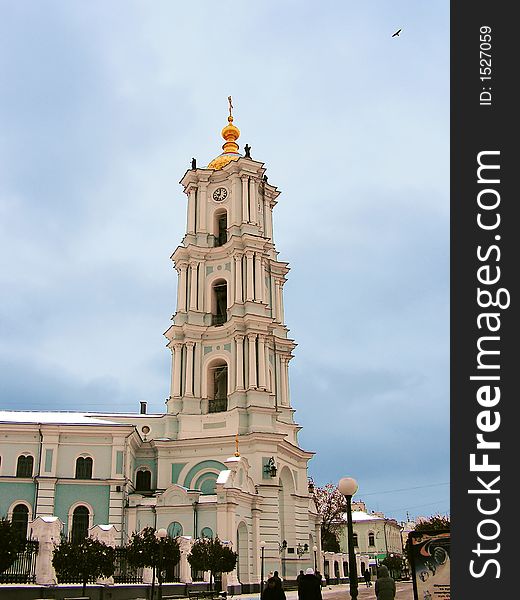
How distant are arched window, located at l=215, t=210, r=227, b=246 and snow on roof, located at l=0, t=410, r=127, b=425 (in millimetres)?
15331

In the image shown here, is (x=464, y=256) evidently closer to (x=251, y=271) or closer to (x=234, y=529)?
(x=234, y=529)

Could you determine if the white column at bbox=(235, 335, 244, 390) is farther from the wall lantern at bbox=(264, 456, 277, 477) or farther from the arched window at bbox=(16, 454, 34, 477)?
the arched window at bbox=(16, 454, 34, 477)

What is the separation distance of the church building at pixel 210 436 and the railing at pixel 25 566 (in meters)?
13.2

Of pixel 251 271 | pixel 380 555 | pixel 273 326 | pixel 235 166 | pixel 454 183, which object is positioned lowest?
pixel 380 555

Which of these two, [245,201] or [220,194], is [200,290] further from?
[220,194]

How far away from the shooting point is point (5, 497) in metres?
45.8

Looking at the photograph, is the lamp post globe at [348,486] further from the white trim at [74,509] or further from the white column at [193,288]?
the white column at [193,288]

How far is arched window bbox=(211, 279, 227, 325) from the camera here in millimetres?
53656

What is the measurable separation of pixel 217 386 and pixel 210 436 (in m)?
5.85

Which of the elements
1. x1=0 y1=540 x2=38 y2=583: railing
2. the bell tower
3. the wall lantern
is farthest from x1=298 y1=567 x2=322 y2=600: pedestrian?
the bell tower

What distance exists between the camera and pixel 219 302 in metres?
55.5

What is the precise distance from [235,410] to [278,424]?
4015 millimetres

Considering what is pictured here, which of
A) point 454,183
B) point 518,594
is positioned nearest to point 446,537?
→ point 518,594

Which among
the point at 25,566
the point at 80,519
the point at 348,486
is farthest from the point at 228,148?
the point at 348,486
